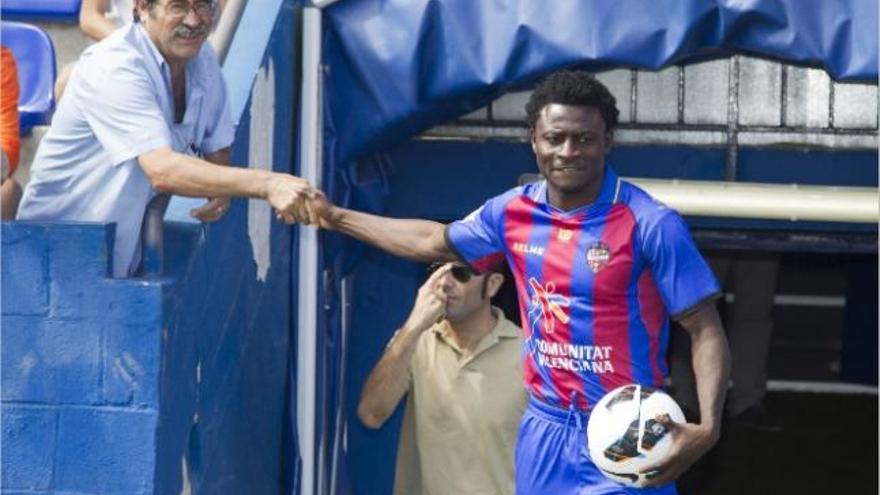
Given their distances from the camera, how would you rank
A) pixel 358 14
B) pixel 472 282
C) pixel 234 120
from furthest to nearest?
pixel 358 14, pixel 472 282, pixel 234 120

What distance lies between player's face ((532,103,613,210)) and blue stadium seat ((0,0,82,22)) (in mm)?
3150

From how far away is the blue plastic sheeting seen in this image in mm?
7992

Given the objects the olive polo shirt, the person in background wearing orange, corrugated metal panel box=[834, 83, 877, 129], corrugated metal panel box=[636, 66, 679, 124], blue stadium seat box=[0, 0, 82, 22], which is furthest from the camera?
corrugated metal panel box=[636, 66, 679, 124]

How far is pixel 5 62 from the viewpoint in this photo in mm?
7418

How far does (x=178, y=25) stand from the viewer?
254 inches

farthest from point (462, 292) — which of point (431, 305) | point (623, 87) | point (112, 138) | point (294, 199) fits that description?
point (623, 87)

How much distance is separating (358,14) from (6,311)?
246cm

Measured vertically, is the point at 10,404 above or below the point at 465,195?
below

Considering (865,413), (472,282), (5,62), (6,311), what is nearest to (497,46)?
(472,282)

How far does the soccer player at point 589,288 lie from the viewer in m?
6.26

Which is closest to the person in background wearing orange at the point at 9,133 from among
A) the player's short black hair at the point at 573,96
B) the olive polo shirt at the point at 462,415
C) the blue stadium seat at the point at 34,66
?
the blue stadium seat at the point at 34,66

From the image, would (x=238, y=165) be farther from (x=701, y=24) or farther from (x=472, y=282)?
(x=701, y=24)

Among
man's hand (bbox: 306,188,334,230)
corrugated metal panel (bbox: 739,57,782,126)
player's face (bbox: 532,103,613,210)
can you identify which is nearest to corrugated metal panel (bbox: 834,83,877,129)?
corrugated metal panel (bbox: 739,57,782,126)

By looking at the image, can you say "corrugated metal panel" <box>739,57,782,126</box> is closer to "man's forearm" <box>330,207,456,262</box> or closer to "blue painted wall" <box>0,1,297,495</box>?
"man's forearm" <box>330,207,456,262</box>
